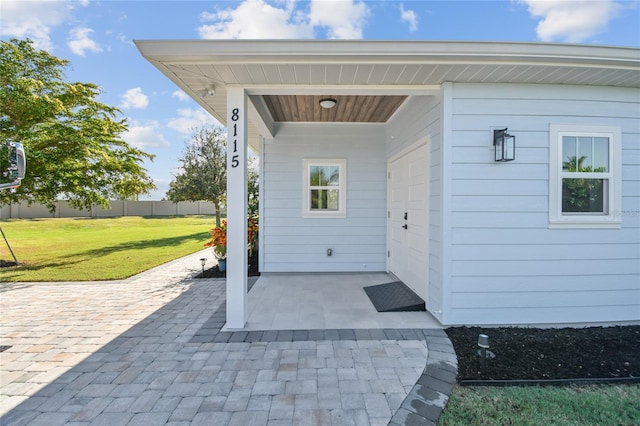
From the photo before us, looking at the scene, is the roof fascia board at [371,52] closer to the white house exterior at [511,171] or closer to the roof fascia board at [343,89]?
the white house exterior at [511,171]

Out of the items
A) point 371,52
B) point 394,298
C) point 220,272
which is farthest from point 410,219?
point 220,272

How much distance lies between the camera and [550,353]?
2.65 metres

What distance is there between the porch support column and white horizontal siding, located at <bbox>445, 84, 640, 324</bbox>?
2.26m

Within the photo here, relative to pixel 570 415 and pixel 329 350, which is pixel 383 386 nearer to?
pixel 329 350

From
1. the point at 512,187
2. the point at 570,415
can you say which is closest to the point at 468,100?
the point at 512,187

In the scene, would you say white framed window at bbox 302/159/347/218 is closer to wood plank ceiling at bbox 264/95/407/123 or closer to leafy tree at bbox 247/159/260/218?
wood plank ceiling at bbox 264/95/407/123

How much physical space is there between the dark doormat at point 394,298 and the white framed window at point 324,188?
168cm

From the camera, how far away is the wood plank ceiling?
4301 millimetres

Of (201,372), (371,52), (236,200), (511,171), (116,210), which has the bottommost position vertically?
(201,372)

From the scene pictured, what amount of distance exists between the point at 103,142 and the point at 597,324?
35.8ft

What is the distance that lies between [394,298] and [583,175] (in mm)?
2604

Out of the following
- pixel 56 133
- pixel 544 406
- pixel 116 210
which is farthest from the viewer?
pixel 116 210

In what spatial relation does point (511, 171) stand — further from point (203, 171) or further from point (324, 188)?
point (203, 171)

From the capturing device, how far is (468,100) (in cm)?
321
